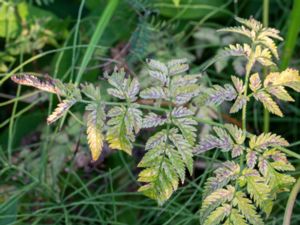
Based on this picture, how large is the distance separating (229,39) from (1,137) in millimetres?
495

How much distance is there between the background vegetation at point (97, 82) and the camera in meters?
1.02

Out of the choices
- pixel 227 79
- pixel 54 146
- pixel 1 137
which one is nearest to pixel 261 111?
pixel 227 79

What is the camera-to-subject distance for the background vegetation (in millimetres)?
1023

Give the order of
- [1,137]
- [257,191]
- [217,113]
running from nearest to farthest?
[257,191], [217,113], [1,137]

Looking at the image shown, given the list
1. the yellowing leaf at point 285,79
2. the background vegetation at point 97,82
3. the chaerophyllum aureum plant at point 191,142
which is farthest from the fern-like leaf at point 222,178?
the background vegetation at point 97,82

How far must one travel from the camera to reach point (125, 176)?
112 centimetres

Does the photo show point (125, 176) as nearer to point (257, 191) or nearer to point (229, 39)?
point (229, 39)

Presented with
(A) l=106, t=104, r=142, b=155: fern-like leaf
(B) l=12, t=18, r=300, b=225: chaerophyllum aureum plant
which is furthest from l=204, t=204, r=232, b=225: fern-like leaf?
(A) l=106, t=104, r=142, b=155: fern-like leaf

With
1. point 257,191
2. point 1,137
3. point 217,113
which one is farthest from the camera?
point 1,137

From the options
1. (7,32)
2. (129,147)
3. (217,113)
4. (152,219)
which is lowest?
(152,219)

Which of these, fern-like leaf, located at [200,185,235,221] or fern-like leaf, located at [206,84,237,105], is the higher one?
fern-like leaf, located at [206,84,237,105]

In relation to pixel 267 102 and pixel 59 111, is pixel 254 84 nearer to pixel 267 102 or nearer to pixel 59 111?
pixel 267 102

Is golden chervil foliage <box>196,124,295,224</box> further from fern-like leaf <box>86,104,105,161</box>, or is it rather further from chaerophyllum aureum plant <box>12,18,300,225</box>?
fern-like leaf <box>86,104,105,161</box>

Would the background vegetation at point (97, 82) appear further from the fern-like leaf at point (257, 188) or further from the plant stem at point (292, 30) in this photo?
the fern-like leaf at point (257, 188)
